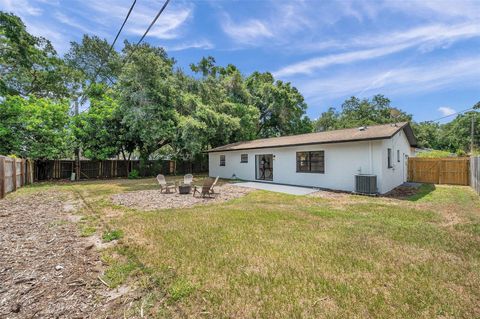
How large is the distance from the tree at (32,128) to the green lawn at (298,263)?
12693 mm

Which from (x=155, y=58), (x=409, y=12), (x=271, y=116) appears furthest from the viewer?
(x=271, y=116)

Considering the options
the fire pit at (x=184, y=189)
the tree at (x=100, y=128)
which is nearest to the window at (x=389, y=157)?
the fire pit at (x=184, y=189)

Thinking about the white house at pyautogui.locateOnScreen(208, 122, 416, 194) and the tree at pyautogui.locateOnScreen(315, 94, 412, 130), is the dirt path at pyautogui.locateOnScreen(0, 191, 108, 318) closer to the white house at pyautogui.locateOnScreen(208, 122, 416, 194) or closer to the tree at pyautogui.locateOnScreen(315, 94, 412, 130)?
the white house at pyautogui.locateOnScreen(208, 122, 416, 194)

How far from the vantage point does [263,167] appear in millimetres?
17500

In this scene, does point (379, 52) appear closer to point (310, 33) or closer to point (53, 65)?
point (310, 33)

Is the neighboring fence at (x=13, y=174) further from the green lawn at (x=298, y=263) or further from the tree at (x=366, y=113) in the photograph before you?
the tree at (x=366, y=113)

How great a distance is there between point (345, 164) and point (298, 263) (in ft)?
29.2

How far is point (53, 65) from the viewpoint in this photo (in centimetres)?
2153

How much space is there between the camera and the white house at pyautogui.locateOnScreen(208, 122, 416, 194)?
10.4m

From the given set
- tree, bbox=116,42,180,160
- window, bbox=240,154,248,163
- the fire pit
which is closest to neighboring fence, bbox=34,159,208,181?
tree, bbox=116,42,180,160

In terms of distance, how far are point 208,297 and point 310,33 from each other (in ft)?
35.0

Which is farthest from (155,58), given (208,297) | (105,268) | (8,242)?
(208,297)

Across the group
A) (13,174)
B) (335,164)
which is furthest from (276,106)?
(13,174)

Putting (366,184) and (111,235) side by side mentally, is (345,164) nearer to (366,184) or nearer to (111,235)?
(366,184)
